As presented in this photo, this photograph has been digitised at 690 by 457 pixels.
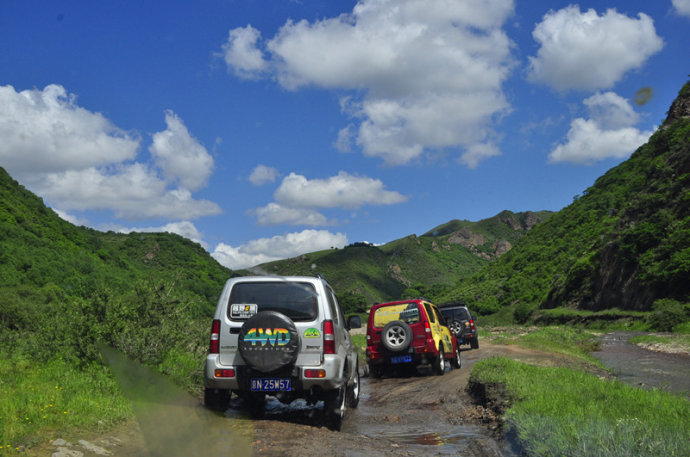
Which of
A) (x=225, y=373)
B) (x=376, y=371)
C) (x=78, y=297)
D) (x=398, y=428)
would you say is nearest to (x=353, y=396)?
(x=398, y=428)

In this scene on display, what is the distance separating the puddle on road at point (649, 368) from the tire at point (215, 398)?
691 cm

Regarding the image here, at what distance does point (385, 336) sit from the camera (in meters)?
12.6

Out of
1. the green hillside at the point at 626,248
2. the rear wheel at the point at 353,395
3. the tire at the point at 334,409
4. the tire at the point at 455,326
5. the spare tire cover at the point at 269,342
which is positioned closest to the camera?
the spare tire cover at the point at 269,342

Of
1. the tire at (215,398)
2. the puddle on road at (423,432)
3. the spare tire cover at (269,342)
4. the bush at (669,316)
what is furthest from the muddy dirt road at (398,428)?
the bush at (669,316)

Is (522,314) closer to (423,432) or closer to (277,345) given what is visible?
(423,432)

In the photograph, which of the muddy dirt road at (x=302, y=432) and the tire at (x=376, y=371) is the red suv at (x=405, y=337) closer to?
the tire at (x=376, y=371)

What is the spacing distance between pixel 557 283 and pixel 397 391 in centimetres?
4907

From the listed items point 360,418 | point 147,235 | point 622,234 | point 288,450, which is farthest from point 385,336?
point 147,235

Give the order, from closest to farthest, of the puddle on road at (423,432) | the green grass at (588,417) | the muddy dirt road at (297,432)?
the green grass at (588,417), the muddy dirt road at (297,432), the puddle on road at (423,432)

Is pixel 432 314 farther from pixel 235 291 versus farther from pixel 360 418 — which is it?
pixel 235 291

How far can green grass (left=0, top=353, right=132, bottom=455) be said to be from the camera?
5086 mm

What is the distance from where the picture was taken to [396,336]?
1252cm

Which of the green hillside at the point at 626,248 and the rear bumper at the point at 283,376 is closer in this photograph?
the rear bumper at the point at 283,376

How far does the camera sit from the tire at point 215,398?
742 cm
